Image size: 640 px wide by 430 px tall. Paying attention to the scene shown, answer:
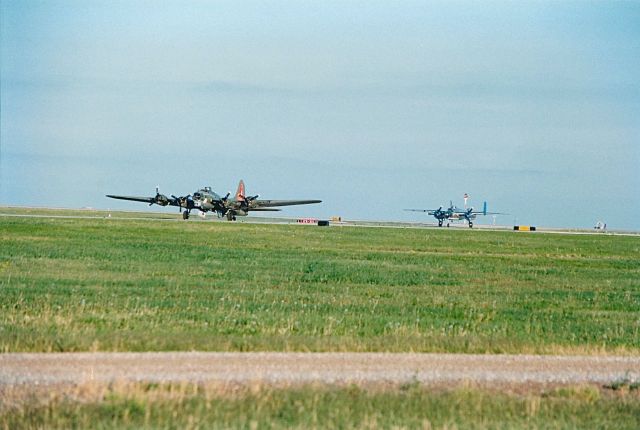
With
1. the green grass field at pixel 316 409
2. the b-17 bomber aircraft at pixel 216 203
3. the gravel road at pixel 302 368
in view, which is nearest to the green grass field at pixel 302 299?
the gravel road at pixel 302 368

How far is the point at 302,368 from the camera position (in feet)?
51.4

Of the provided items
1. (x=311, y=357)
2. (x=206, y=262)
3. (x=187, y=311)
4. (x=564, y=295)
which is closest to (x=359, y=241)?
(x=206, y=262)

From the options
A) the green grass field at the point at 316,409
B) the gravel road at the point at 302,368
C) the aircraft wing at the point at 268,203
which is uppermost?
the aircraft wing at the point at 268,203

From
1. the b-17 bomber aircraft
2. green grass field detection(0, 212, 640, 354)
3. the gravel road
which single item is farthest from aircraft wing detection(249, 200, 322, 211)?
the gravel road

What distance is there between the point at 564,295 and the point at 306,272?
430 inches

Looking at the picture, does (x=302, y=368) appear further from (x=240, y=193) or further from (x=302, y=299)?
(x=240, y=193)

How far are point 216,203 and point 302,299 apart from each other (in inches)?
2942

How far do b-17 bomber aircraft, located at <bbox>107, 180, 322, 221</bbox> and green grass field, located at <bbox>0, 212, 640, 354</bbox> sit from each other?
4262 centimetres

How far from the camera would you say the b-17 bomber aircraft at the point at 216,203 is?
99312 millimetres

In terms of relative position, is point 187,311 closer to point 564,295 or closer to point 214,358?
point 214,358

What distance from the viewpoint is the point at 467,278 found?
38344 millimetres

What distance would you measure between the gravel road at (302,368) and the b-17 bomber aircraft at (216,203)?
8060cm

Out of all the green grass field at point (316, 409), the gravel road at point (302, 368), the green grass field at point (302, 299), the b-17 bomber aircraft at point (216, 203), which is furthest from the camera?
the b-17 bomber aircraft at point (216, 203)

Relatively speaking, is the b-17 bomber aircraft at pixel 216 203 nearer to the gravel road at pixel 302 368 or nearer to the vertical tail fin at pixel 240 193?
the vertical tail fin at pixel 240 193
